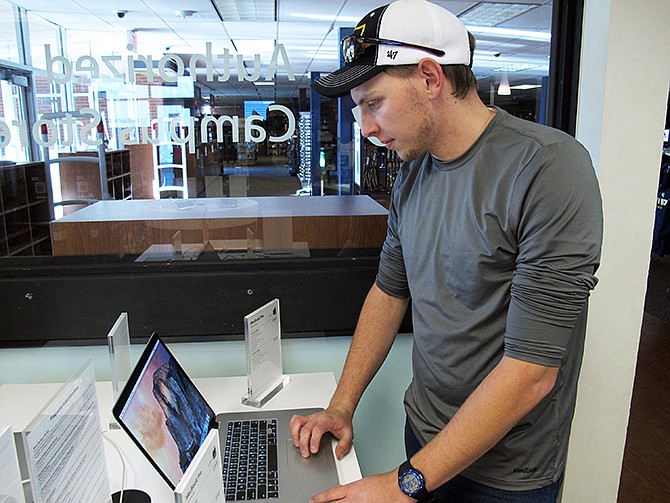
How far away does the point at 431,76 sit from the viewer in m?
1.20

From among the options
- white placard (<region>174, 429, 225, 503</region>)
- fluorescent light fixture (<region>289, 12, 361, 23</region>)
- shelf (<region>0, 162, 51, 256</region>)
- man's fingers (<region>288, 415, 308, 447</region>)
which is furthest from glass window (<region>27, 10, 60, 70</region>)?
white placard (<region>174, 429, 225, 503</region>)

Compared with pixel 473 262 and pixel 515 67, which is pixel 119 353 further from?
pixel 515 67

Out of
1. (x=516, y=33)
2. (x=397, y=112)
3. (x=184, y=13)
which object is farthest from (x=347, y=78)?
(x=516, y=33)

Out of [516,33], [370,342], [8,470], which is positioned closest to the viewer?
[8,470]

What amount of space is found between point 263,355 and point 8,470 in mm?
942

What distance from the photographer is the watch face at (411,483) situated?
1.13m

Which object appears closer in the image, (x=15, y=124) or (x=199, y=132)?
(x=15, y=124)

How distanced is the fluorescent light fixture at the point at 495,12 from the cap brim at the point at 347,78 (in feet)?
3.08

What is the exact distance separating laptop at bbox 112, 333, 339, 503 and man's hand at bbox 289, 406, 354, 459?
0.08ft

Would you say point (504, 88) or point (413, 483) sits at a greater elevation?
point (504, 88)

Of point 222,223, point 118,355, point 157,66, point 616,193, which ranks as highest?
point 157,66

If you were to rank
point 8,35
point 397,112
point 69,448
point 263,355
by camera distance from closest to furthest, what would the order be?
point 69,448, point 397,112, point 263,355, point 8,35

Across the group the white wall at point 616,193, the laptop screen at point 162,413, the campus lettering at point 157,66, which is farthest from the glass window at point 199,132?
the laptop screen at point 162,413

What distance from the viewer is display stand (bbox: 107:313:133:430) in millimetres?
1524
